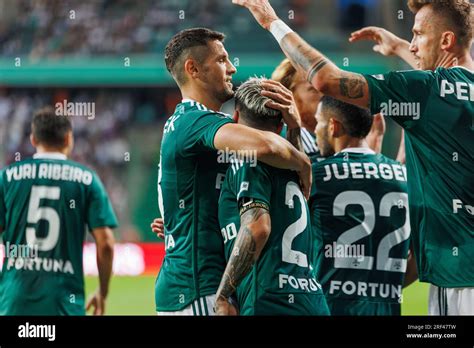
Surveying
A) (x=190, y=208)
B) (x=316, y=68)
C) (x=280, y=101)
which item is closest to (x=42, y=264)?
(x=190, y=208)

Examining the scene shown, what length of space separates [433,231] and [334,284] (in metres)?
0.80

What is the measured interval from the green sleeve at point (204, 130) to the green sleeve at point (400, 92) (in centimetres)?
72

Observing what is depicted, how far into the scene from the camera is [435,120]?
170 inches

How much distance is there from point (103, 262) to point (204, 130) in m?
1.91

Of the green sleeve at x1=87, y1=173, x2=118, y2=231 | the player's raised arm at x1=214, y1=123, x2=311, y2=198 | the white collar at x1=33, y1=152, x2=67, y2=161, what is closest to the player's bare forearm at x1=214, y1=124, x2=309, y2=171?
the player's raised arm at x1=214, y1=123, x2=311, y2=198

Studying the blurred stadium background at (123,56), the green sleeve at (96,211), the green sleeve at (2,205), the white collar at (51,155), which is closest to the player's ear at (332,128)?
the green sleeve at (96,211)

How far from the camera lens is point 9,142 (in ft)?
55.1

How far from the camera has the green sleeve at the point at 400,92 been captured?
4176 millimetres

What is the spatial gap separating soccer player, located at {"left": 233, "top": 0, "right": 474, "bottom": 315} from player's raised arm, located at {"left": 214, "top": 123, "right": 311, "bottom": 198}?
359 mm
